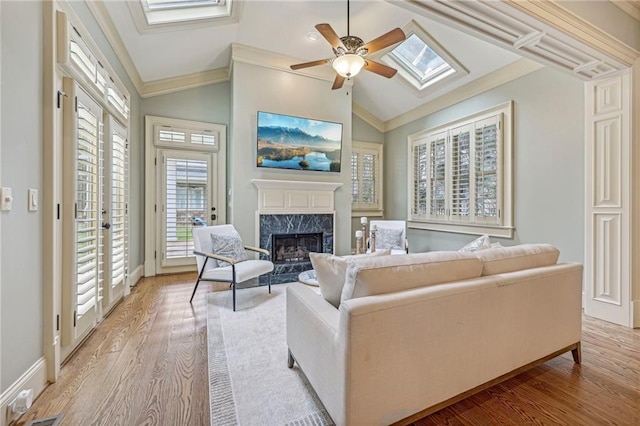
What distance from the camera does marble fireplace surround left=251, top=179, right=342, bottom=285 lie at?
174 inches

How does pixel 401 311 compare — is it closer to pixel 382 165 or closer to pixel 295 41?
pixel 295 41

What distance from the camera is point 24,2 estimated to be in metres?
1.60

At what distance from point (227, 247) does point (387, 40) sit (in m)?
2.80

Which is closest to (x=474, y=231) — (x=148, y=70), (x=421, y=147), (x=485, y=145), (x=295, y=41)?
(x=485, y=145)

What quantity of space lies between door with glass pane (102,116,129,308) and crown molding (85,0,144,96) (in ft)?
2.79

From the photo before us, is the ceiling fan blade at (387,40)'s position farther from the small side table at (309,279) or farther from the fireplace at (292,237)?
the fireplace at (292,237)

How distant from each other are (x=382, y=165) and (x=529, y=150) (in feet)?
9.72

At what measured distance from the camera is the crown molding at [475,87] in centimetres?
370

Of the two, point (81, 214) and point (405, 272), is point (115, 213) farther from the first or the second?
point (405, 272)

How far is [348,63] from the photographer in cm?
284

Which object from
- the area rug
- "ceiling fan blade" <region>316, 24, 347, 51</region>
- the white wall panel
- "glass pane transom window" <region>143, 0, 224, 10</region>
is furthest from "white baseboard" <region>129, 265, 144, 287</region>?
the white wall panel

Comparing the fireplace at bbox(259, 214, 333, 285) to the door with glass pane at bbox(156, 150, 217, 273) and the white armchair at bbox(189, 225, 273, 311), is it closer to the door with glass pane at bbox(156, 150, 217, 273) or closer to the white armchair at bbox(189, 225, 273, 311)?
the white armchair at bbox(189, 225, 273, 311)

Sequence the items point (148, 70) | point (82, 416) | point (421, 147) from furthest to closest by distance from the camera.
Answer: point (421, 147), point (148, 70), point (82, 416)

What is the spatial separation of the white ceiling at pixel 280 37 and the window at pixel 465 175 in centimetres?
76
